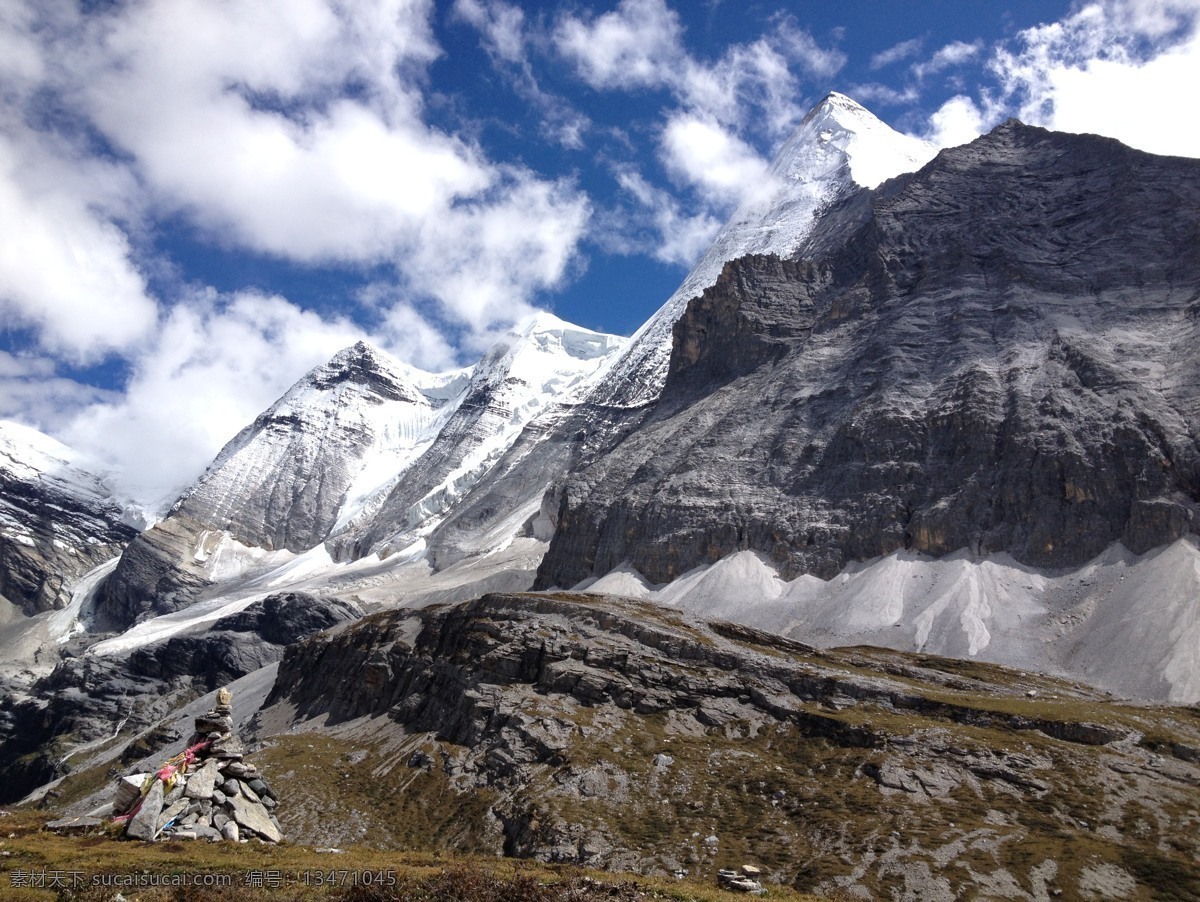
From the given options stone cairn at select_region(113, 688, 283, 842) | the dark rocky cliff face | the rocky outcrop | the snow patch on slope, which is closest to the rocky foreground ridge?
the snow patch on slope

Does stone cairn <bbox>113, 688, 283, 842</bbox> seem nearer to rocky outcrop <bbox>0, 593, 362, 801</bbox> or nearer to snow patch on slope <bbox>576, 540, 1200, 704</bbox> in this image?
snow patch on slope <bbox>576, 540, 1200, 704</bbox>

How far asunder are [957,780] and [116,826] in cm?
3857

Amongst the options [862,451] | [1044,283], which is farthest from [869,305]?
[862,451]

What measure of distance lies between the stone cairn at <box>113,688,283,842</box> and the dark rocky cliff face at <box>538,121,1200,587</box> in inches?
3937

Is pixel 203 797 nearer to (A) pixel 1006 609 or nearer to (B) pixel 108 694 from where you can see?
(A) pixel 1006 609

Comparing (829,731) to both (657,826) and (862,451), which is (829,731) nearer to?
(657,826)

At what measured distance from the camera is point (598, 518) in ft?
518

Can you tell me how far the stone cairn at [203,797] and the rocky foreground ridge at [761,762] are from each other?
1841cm

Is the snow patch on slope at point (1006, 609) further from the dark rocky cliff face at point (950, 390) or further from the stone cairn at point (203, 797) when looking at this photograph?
the stone cairn at point (203, 797)

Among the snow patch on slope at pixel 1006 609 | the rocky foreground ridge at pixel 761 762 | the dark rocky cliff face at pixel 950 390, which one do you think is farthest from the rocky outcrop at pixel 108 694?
the snow patch on slope at pixel 1006 609

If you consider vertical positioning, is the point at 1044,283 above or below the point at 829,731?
above

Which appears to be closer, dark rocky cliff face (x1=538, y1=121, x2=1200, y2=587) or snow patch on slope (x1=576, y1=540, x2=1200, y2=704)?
snow patch on slope (x1=576, y1=540, x2=1200, y2=704)

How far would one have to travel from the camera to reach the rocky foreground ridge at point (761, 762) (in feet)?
127

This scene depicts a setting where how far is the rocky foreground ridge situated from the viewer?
38688 millimetres
